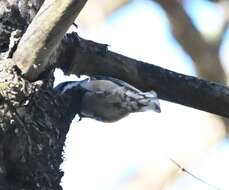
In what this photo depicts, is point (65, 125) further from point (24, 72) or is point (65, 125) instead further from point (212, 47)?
point (212, 47)

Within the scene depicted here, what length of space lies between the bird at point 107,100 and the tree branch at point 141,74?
4cm

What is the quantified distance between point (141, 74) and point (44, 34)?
0.96 feet

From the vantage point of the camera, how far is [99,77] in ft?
3.35

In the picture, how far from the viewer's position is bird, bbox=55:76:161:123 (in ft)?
3.18

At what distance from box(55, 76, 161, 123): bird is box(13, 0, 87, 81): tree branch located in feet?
0.51

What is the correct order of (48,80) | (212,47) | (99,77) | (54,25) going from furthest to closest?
(212,47)
(99,77)
(48,80)
(54,25)

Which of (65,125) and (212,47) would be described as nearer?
(65,125)

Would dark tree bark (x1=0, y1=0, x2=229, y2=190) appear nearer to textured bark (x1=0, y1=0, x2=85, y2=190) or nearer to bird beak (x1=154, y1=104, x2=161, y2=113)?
textured bark (x1=0, y1=0, x2=85, y2=190)

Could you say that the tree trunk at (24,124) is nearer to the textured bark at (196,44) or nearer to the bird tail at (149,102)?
the bird tail at (149,102)

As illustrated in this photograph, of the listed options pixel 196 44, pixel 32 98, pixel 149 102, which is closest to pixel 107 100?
pixel 149 102

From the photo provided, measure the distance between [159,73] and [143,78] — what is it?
0.03m

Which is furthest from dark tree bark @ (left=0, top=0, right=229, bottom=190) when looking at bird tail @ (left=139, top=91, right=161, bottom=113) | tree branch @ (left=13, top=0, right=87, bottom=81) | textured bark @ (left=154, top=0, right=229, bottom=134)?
textured bark @ (left=154, top=0, right=229, bottom=134)

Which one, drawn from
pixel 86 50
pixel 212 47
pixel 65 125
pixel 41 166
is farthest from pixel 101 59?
pixel 212 47

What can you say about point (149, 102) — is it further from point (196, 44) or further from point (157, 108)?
point (196, 44)
